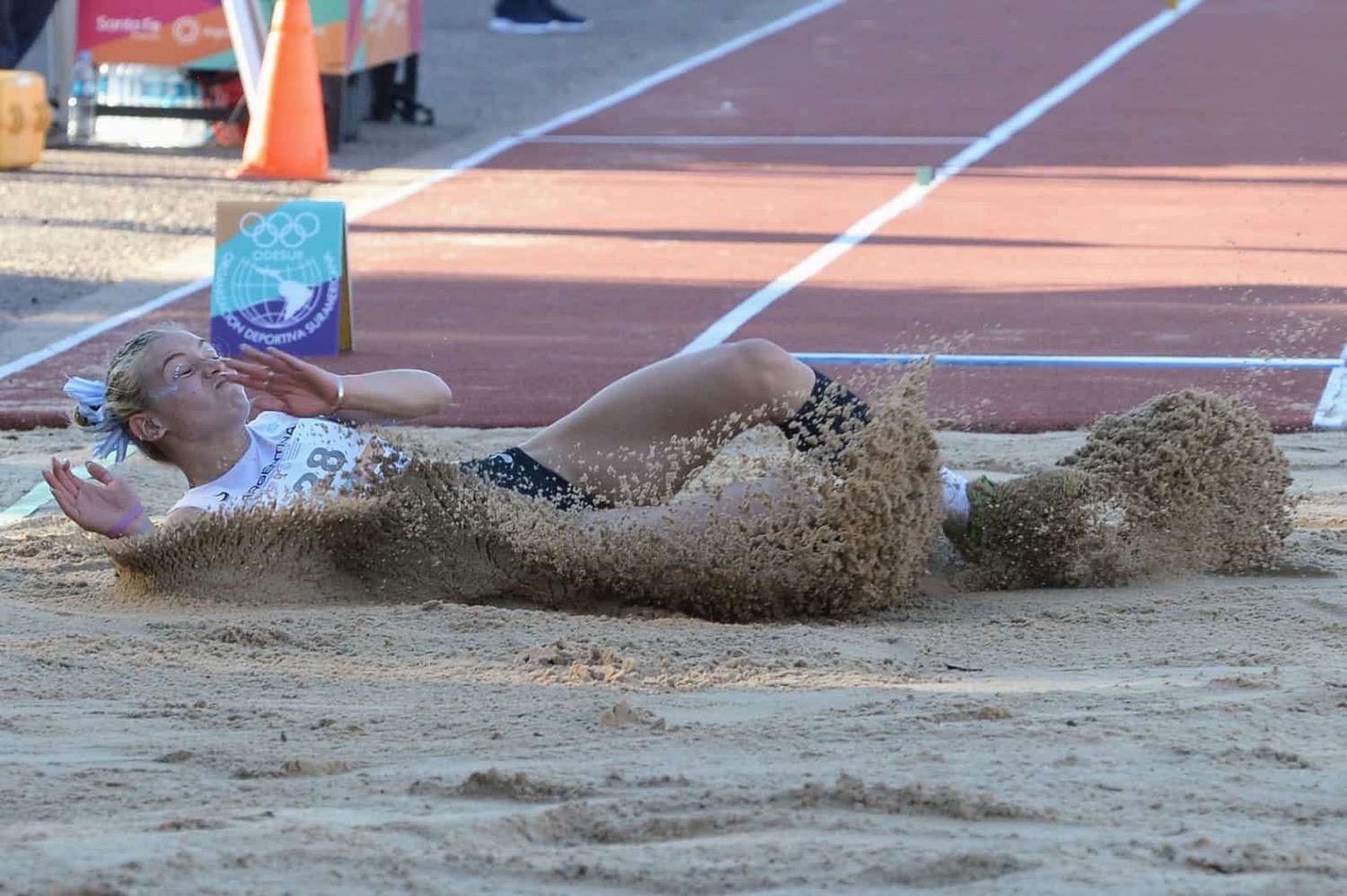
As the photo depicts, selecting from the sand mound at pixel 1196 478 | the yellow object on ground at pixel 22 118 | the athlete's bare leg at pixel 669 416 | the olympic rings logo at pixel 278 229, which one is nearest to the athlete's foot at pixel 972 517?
the sand mound at pixel 1196 478

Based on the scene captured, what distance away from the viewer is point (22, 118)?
11602 millimetres

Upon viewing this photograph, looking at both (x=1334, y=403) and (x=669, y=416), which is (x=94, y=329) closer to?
(x=669, y=416)

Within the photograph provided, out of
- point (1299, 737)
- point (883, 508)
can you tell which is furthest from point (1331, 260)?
point (1299, 737)

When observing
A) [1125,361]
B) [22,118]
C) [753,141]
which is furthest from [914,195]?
[22,118]

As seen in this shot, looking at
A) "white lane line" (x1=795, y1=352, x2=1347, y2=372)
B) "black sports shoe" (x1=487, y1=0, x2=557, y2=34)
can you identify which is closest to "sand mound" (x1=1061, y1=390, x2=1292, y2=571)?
"white lane line" (x1=795, y1=352, x2=1347, y2=372)

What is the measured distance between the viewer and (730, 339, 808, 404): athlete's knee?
432 cm

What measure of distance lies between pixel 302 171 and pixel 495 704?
8.64 meters

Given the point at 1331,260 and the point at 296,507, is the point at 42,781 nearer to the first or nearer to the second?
the point at 296,507

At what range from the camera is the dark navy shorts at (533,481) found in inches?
177

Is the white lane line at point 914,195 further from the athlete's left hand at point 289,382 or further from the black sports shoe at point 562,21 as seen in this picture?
the black sports shoe at point 562,21

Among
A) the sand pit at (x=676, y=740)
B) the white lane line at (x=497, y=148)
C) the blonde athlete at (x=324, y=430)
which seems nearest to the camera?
the sand pit at (x=676, y=740)

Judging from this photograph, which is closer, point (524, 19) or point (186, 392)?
point (186, 392)

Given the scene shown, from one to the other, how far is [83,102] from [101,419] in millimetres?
8917

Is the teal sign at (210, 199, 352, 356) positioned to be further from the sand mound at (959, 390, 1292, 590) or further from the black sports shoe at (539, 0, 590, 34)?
the black sports shoe at (539, 0, 590, 34)
